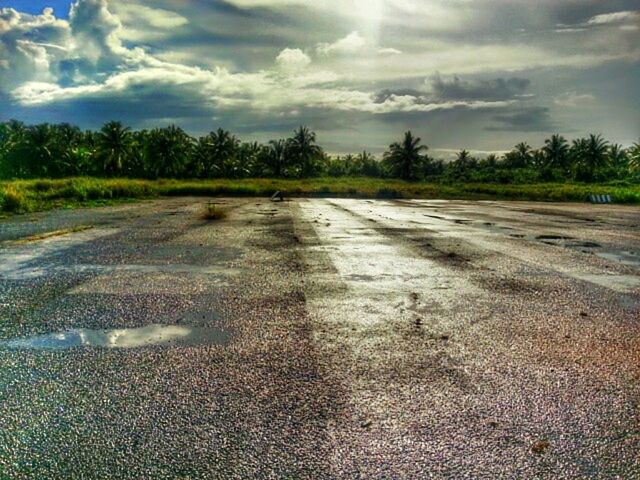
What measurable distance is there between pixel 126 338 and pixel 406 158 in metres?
88.7

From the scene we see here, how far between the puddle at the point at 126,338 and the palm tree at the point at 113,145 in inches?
3067

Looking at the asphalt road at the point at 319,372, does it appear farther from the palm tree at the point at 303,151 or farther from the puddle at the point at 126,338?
the palm tree at the point at 303,151

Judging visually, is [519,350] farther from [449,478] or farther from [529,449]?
[449,478]

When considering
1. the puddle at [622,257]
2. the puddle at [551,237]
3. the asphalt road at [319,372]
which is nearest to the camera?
the asphalt road at [319,372]

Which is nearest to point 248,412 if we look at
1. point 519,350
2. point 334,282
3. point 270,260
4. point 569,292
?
point 519,350

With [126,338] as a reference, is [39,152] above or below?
above

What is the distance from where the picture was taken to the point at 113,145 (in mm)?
76375

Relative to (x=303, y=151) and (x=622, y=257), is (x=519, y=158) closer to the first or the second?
(x=303, y=151)

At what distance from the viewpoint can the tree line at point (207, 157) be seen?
245ft

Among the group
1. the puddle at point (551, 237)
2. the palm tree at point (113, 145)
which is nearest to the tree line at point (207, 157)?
the palm tree at point (113, 145)

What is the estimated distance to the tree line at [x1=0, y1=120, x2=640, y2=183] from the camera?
7475cm

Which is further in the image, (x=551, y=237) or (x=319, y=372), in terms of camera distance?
(x=551, y=237)

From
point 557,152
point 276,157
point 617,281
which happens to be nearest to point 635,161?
point 557,152

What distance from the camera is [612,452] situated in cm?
237
